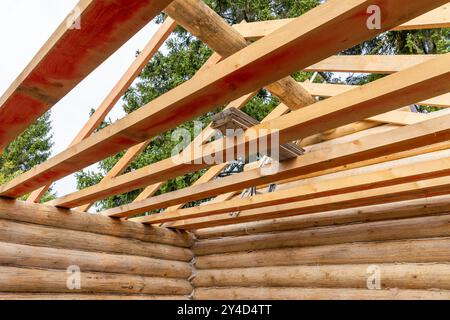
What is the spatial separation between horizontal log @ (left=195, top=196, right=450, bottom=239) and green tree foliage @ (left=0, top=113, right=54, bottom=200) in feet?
47.4

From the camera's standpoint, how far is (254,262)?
6.12 metres

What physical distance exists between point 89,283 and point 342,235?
3.51m

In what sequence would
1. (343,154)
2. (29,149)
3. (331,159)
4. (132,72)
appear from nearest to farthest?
(343,154) → (331,159) → (132,72) → (29,149)

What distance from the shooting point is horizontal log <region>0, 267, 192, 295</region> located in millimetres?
4879

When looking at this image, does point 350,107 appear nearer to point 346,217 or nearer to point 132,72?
point 132,72

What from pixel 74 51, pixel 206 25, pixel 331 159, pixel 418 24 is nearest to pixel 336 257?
pixel 331 159

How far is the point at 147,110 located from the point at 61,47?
730 mm

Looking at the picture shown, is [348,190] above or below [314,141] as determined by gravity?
below

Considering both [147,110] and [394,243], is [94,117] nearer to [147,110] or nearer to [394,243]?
[147,110]

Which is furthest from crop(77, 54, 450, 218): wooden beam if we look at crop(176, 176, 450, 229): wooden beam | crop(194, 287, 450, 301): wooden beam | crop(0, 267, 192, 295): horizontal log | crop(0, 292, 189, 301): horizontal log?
crop(0, 292, 189, 301): horizontal log

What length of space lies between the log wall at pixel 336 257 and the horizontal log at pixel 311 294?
0.03ft

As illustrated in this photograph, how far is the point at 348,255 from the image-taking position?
5.09 metres
